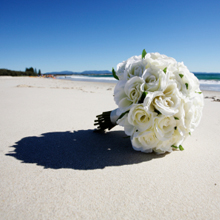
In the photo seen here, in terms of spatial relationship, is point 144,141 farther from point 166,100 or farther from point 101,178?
point 101,178

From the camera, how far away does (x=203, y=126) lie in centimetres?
249

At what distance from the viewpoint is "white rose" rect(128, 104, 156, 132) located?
4.69 feet

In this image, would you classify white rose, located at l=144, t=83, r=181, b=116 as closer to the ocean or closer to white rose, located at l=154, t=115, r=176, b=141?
white rose, located at l=154, t=115, r=176, b=141

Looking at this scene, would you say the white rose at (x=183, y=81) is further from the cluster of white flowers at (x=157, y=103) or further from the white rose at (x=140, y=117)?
the white rose at (x=140, y=117)

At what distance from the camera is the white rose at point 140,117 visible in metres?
1.43

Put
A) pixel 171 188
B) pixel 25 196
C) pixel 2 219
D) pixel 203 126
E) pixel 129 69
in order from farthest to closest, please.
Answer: pixel 203 126
pixel 129 69
pixel 171 188
pixel 25 196
pixel 2 219

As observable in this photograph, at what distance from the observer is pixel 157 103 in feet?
4.49

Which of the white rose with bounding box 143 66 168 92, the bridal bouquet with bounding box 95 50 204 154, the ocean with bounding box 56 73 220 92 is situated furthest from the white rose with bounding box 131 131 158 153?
the ocean with bounding box 56 73 220 92

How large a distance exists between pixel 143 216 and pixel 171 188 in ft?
1.04

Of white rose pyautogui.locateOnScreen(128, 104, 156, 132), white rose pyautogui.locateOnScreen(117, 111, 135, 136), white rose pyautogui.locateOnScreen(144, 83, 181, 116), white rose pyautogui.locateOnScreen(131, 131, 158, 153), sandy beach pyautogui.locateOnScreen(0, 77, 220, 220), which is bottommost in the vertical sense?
sandy beach pyautogui.locateOnScreen(0, 77, 220, 220)

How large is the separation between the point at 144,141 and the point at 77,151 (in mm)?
619

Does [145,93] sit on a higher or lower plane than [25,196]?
higher

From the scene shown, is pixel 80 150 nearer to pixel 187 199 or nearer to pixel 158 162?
pixel 158 162

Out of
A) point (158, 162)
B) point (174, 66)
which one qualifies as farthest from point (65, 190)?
point (174, 66)
